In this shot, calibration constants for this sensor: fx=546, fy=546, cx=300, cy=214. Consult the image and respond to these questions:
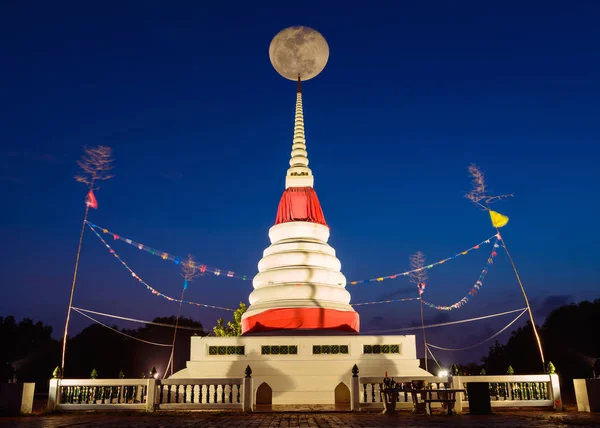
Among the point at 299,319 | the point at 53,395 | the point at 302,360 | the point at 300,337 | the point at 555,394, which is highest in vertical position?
the point at 299,319

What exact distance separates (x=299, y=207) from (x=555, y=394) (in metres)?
21.8

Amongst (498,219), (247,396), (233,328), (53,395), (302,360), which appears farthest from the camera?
(233,328)

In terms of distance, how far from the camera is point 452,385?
71.9 ft

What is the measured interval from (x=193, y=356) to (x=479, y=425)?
20.7 m

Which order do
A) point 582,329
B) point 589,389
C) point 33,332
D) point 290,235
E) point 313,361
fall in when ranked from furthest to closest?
point 33,332 < point 582,329 < point 290,235 < point 313,361 < point 589,389

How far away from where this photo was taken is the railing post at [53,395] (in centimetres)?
2164

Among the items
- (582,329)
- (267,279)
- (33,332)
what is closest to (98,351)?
(33,332)

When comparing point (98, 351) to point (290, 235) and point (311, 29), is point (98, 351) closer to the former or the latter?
point (290, 235)

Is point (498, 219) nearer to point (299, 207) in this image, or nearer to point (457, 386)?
point (457, 386)

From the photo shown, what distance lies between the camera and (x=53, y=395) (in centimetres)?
2191

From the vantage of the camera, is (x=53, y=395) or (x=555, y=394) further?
(x=555, y=394)

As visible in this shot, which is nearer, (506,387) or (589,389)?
(589,389)

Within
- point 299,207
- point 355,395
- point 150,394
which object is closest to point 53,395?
point 150,394

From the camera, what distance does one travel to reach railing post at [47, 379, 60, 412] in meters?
21.6
